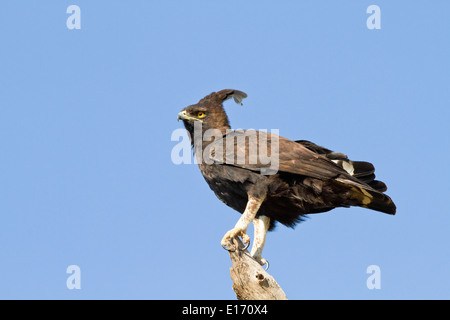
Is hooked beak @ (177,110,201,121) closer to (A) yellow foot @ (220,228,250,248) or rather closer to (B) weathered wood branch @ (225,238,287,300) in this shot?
(A) yellow foot @ (220,228,250,248)

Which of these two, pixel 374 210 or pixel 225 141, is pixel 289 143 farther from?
pixel 374 210

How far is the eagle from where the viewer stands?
384 inches

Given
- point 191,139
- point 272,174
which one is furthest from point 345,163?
point 191,139

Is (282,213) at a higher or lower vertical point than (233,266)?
higher

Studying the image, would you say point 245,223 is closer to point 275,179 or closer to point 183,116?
point 275,179

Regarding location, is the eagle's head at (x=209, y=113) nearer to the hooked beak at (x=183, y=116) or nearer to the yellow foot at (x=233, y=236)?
the hooked beak at (x=183, y=116)

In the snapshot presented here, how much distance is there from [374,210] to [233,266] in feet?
8.64

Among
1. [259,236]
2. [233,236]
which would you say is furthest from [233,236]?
[259,236]

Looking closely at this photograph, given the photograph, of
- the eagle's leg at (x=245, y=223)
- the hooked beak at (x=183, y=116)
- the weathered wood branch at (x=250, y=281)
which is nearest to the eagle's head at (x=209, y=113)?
the hooked beak at (x=183, y=116)

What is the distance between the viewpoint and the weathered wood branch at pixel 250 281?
8.83 m

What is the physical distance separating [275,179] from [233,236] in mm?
1135

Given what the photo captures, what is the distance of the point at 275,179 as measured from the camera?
9.84m

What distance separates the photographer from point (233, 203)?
10328mm
